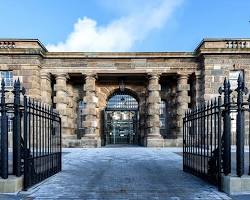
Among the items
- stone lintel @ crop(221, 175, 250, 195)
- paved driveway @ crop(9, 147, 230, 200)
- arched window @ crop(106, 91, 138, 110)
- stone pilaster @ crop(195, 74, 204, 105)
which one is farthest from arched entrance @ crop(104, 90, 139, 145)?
stone lintel @ crop(221, 175, 250, 195)

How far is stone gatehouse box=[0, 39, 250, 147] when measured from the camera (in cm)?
2486

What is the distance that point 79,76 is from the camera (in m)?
27.5

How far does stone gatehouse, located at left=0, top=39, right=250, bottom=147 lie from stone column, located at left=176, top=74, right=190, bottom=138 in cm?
3

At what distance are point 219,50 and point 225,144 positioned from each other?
1711 cm

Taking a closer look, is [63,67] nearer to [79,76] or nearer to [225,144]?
[79,76]

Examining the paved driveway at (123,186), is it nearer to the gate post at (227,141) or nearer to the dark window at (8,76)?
the gate post at (227,141)

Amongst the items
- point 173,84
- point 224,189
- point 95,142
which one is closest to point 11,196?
point 224,189

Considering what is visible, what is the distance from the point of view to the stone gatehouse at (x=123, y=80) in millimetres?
24859

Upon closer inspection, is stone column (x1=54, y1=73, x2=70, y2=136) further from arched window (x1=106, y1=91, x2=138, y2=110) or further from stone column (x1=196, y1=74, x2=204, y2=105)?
stone column (x1=196, y1=74, x2=204, y2=105)

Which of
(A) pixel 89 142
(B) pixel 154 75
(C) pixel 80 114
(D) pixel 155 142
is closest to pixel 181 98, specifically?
(B) pixel 154 75

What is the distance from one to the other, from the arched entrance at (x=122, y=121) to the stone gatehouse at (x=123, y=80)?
0.18m

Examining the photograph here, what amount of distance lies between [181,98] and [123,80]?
4702mm

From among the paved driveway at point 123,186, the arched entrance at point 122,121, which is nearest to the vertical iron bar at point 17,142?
the paved driveway at point 123,186

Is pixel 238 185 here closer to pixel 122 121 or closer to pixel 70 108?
pixel 70 108
